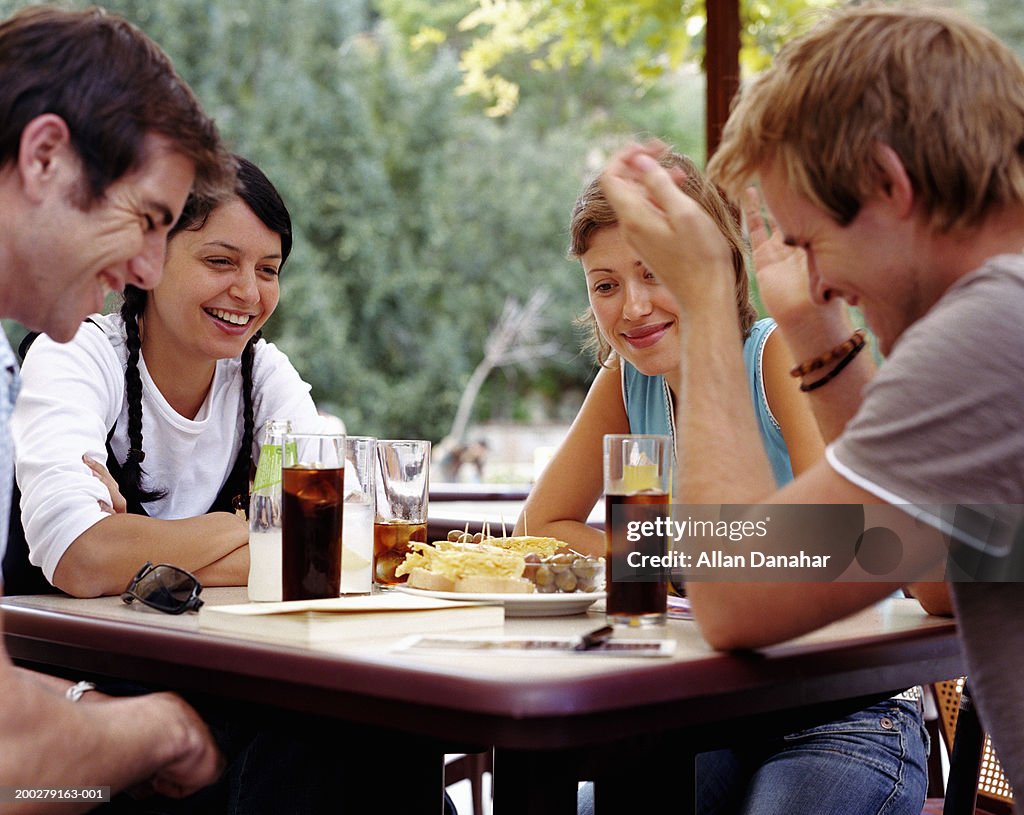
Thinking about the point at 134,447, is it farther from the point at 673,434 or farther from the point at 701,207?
the point at 701,207

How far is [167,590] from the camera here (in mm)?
1372

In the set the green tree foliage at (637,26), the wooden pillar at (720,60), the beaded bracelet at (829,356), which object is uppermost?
the green tree foliage at (637,26)

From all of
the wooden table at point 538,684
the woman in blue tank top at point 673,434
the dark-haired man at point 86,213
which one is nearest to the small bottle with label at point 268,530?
the wooden table at point 538,684

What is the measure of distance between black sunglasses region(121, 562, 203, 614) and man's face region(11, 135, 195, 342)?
11.2 inches

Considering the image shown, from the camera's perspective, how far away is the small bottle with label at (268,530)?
149 cm

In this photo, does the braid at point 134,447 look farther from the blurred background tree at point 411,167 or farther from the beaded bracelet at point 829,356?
the blurred background tree at point 411,167

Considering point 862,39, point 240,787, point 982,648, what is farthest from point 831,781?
point 862,39

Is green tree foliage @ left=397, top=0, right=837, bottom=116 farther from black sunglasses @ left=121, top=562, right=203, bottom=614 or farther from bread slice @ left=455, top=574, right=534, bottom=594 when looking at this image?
black sunglasses @ left=121, top=562, right=203, bottom=614

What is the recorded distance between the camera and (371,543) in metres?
1.58

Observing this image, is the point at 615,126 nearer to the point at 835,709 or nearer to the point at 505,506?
the point at 505,506

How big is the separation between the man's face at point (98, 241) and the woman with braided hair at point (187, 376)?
0.46 metres

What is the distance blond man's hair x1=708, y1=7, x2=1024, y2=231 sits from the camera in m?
1.10

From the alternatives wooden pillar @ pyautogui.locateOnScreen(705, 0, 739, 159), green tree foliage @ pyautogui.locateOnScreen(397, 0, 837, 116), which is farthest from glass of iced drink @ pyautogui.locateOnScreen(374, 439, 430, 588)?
green tree foliage @ pyautogui.locateOnScreen(397, 0, 837, 116)

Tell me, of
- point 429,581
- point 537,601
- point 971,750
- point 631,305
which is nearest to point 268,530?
point 429,581
